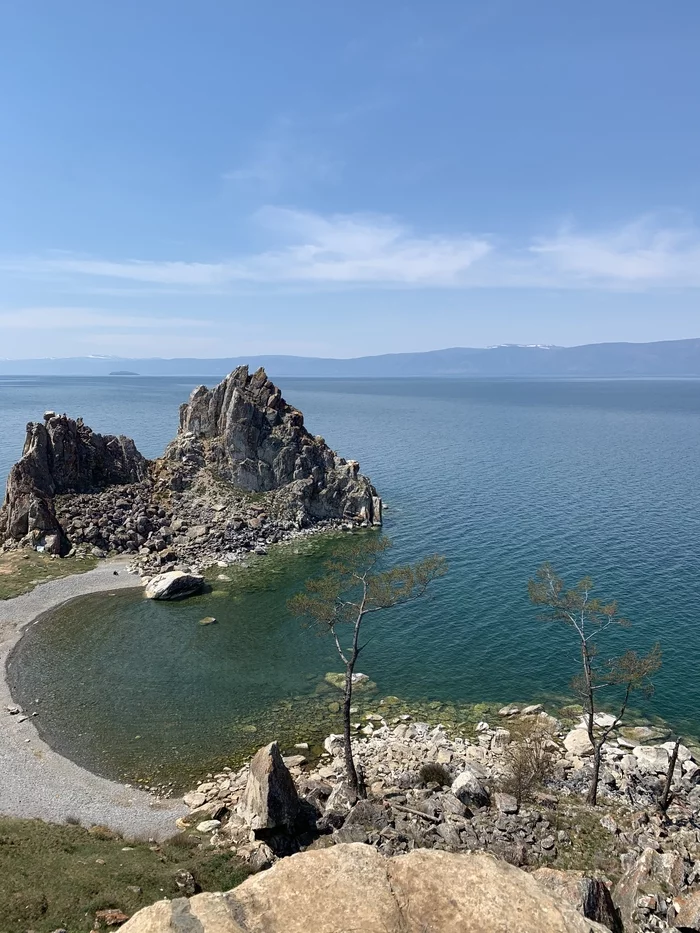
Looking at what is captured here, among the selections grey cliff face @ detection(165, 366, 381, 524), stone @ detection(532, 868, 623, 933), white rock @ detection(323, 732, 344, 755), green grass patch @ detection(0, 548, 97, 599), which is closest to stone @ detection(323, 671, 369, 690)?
white rock @ detection(323, 732, 344, 755)

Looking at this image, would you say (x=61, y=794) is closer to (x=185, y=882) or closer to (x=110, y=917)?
(x=185, y=882)

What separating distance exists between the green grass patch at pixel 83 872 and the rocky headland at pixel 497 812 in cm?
228

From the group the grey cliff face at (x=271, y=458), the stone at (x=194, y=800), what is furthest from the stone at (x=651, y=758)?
the grey cliff face at (x=271, y=458)

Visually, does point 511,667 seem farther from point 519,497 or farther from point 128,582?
point 519,497

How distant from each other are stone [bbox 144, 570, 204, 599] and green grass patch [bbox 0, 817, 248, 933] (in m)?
38.4

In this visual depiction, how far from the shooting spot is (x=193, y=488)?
104m

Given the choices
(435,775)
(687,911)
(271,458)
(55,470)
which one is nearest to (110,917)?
(435,775)

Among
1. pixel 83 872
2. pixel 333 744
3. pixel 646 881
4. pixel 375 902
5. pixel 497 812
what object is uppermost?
pixel 375 902

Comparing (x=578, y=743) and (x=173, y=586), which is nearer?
(x=578, y=743)

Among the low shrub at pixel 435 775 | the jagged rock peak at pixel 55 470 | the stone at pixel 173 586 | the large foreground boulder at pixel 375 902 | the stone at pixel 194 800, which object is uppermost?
the jagged rock peak at pixel 55 470

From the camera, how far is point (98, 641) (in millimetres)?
62500

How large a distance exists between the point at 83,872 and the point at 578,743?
34.2 metres

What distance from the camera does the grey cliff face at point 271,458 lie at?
10500 cm

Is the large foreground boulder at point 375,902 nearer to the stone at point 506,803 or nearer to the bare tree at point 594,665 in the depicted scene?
the stone at point 506,803
